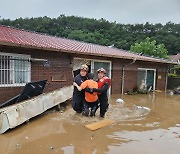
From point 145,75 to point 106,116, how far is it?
32.0ft

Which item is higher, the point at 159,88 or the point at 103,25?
the point at 103,25

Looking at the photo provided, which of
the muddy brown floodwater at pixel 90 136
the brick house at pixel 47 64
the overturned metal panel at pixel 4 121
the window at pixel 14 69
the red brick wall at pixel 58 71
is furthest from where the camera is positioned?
the red brick wall at pixel 58 71

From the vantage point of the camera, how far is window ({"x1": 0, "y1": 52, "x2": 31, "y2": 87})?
8.05 metres

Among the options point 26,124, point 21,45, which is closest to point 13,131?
point 26,124

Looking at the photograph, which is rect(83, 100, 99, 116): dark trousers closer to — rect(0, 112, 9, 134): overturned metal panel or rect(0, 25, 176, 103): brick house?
rect(0, 112, 9, 134): overturned metal panel

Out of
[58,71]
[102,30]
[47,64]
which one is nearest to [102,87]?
[47,64]

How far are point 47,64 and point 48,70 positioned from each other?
29cm

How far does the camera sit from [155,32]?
55062 millimetres

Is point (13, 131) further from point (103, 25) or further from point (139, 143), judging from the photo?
point (103, 25)

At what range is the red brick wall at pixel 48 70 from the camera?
8328 mm

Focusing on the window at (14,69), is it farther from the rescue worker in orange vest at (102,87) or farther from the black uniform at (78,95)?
the rescue worker in orange vest at (102,87)

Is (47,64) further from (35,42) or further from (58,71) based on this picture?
(35,42)

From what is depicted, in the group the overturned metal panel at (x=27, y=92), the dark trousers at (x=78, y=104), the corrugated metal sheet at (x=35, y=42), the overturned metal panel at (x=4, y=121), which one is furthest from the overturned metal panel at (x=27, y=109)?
the corrugated metal sheet at (x=35, y=42)

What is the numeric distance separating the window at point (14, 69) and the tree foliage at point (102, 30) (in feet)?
81.8
